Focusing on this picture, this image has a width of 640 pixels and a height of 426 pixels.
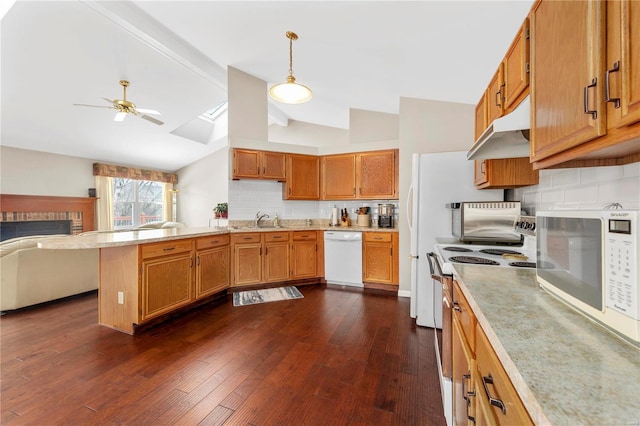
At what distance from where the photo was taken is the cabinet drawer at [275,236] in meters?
3.74

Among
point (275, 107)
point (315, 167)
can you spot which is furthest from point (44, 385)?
point (275, 107)

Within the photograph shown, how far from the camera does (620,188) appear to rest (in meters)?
0.97

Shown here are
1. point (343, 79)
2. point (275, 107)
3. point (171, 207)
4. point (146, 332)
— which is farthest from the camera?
point (171, 207)

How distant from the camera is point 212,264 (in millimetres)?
3219

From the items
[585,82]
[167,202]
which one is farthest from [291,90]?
[167,202]

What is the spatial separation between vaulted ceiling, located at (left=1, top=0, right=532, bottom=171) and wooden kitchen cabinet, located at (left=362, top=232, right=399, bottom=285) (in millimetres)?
1893

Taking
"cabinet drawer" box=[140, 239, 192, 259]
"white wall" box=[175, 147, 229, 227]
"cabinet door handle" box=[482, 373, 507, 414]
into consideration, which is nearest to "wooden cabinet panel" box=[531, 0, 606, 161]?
"cabinet door handle" box=[482, 373, 507, 414]

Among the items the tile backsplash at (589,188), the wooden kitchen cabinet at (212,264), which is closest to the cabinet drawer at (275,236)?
the wooden kitchen cabinet at (212,264)

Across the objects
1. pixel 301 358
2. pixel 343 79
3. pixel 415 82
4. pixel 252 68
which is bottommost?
pixel 301 358

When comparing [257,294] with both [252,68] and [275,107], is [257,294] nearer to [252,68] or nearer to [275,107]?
[252,68]

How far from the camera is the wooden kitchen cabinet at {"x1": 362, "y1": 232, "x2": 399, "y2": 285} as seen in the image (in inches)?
140

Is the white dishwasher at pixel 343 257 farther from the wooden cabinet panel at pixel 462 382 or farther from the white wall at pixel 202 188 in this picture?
the white wall at pixel 202 188

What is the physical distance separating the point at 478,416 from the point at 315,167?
3779 mm

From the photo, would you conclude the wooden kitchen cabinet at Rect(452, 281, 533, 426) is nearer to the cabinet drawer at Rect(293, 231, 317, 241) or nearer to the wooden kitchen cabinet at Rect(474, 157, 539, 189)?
the wooden kitchen cabinet at Rect(474, 157, 539, 189)
